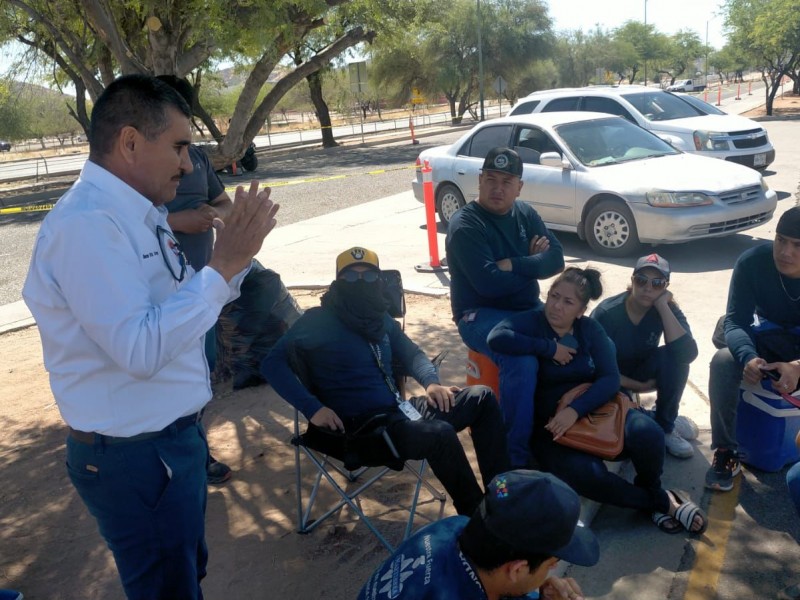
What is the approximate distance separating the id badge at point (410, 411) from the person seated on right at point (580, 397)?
61cm

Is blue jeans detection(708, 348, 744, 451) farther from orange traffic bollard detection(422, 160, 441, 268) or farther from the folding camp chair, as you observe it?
orange traffic bollard detection(422, 160, 441, 268)

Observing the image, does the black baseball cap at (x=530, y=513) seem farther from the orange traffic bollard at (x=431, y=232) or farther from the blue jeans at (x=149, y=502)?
the orange traffic bollard at (x=431, y=232)

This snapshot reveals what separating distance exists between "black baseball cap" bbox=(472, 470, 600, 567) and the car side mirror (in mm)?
7212

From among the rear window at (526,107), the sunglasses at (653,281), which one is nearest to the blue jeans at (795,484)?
the sunglasses at (653,281)

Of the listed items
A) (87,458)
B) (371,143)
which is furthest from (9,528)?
(371,143)

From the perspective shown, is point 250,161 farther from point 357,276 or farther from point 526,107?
point 357,276

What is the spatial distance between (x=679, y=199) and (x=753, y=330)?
4.37 m

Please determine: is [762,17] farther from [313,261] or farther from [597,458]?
[597,458]

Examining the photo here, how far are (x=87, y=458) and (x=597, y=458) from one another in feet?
7.87

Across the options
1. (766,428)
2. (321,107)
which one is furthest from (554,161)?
(321,107)

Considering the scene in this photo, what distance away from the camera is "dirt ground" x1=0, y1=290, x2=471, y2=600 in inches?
128

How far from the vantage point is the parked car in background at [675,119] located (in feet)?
39.2

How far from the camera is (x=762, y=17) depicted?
3025 cm

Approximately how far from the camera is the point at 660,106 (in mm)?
12625
